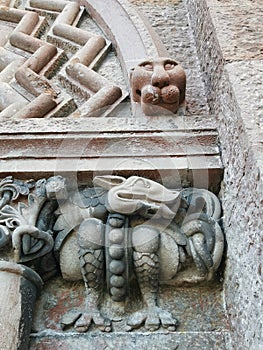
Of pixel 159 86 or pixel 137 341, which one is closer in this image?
pixel 137 341

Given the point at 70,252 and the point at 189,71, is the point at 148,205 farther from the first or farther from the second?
the point at 189,71

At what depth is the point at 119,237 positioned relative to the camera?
1.47 m

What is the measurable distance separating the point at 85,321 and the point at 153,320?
17cm

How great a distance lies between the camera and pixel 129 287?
1516 mm

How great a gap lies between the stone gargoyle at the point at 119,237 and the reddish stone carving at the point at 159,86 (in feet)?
1.07

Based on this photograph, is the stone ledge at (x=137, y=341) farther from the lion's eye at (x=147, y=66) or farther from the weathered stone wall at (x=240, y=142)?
the lion's eye at (x=147, y=66)

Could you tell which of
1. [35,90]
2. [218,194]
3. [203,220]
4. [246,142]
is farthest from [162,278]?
[35,90]

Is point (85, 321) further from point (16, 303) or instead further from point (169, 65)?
point (169, 65)

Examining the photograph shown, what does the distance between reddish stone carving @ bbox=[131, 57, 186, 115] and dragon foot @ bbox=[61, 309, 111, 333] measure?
0.66 metres

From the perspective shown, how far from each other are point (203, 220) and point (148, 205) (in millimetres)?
164

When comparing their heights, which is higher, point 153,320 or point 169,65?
point 169,65

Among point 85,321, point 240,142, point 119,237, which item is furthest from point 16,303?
point 240,142

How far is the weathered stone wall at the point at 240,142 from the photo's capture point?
1.28 m

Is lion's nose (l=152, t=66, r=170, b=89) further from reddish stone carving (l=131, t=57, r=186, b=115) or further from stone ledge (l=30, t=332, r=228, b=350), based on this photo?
stone ledge (l=30, t=332, r=228, b=350)
